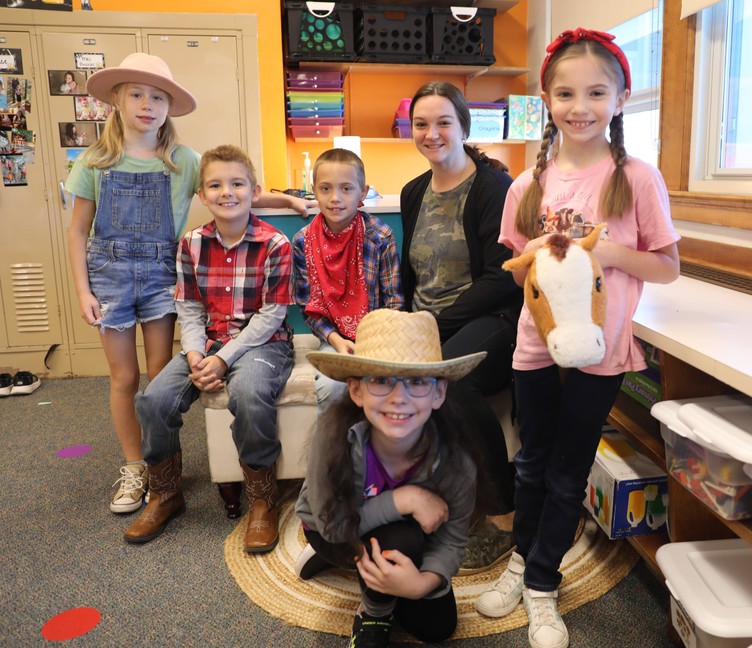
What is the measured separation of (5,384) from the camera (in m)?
3.14

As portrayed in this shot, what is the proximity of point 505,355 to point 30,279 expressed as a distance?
104 inches

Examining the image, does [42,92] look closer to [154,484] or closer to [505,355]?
[154,484]

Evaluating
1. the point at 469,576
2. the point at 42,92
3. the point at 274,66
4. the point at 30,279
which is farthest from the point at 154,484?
the point at 274,66

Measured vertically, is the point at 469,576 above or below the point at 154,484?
below

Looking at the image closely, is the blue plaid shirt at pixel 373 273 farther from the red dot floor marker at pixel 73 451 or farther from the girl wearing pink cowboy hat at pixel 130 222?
the red dot floor marker at pixel 73 451

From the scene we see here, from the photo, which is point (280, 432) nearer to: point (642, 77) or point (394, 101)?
point (642, 77)

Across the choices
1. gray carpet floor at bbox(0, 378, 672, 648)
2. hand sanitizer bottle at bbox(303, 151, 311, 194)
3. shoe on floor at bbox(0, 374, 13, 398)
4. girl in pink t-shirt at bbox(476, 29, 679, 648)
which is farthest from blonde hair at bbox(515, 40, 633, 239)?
shoe on floor at bbox(0, 374, 13, 398)

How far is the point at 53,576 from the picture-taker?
168cm

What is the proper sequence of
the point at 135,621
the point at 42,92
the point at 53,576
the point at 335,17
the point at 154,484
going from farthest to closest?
the point at 335,17 < the point at 42,92 < the point at 154,484 < the point at 53,576 < the point at 135,621

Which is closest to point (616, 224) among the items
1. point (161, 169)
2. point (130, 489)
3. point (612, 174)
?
point (612, 174)

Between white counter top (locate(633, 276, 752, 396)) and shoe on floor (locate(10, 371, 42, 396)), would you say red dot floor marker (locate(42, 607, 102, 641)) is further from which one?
shoe on floor (locate(10, 371, 42, 396))

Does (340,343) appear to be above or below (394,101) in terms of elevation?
below

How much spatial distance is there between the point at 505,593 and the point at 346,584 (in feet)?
1.31

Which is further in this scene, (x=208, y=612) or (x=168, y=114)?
(x=168, y=114)
